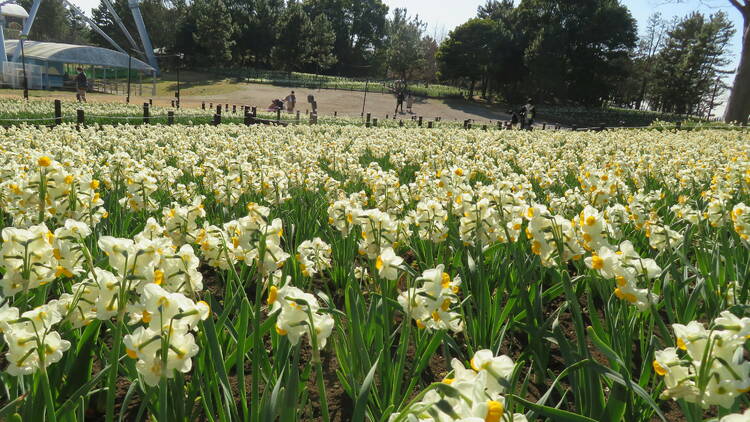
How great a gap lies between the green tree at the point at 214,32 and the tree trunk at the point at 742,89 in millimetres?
47866

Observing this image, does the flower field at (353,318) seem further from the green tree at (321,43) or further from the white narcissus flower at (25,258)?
the green tree at (321,43)

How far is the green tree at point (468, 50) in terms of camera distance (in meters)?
47.5

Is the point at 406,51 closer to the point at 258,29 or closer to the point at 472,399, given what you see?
the point at 258,29

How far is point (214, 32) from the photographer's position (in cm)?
5297

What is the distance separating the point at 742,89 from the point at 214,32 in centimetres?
4897

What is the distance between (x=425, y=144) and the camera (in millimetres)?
9258

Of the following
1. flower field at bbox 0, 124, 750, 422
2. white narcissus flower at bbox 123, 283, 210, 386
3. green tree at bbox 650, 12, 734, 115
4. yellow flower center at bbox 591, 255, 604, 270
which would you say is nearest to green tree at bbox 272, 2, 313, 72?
green tree at bbox 650, 12, 734, 115

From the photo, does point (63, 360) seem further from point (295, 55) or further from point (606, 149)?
point (295, 55)

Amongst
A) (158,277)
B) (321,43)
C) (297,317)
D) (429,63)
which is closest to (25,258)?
(158,277)

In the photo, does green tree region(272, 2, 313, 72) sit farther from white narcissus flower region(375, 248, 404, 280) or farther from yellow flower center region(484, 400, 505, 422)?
yellow flower center region(484, 400, 505, 422)

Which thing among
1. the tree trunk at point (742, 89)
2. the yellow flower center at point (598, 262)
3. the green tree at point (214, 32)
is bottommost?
the yellow flower center at point (598, 262)

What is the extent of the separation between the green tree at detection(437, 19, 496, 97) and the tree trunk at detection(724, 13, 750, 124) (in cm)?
2687

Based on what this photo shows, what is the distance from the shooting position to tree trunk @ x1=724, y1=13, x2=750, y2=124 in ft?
71.9

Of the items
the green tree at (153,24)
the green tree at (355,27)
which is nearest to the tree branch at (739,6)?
the green tree at (355,27)
